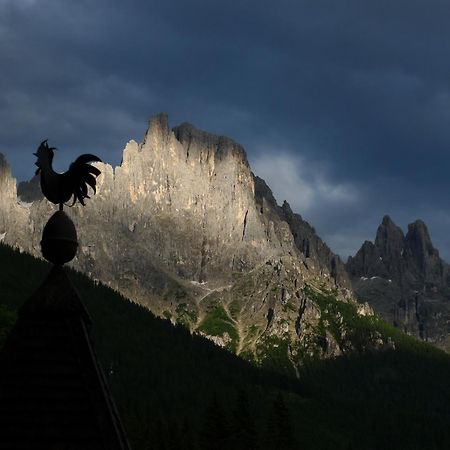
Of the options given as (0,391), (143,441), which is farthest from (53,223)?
(143,441)

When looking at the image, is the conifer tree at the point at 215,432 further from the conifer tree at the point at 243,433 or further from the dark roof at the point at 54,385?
the dark roof at the point at 54,385

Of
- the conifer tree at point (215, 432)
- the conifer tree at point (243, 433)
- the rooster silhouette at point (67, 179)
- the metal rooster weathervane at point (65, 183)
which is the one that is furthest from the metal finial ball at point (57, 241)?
the conifer tree at point (243, 433)

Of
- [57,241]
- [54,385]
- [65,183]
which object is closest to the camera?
[54,385]

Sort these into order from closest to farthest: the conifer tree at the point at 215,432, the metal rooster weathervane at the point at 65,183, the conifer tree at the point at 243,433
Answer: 1. the metal rooster weathervane at the point at 65,183
2. the conifer tree at the point at 215,432
3. the conifer tree at the point at 243,433

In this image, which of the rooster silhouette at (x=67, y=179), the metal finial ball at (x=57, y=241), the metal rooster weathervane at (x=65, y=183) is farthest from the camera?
the rooster silhouette at (x=67, y=179)

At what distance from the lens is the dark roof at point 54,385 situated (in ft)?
33.1

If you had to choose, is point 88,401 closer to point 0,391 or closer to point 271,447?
point 0,391

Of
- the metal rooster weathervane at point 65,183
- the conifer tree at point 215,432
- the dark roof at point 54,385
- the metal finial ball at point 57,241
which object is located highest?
the conifer tree at point 215,432

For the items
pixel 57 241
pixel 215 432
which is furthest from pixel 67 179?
pixel 215 432

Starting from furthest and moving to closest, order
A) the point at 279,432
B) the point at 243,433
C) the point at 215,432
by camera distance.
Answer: the point at 243,433 < the point at 279,432 < the point at 215,432

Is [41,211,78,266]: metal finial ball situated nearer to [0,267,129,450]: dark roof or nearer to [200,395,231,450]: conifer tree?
[0,267,129,450]: dark roof

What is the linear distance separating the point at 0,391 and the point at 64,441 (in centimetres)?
117

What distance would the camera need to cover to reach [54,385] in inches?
408

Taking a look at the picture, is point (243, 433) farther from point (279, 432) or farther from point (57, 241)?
point (57, 241)
